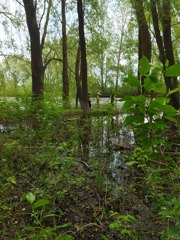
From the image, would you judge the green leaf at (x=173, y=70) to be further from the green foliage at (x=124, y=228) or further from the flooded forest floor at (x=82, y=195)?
the green foliage at (x=124, y=228)

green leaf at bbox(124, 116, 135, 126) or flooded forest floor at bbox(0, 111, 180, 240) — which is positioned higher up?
green leaf at bbox(124, 116, 135, 126)

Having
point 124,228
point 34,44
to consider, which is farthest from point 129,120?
point 34,44

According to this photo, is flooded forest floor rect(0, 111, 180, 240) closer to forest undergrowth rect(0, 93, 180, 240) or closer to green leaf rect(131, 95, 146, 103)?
forest undergrowth rect(0, 93, 180, 240)

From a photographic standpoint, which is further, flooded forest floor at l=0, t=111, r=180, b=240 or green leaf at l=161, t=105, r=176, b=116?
flooded forest floor at l=0, t=111, r=180, b=240

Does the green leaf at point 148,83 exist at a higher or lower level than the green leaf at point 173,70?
lower

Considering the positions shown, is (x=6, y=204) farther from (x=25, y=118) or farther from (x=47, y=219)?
(x=25, y=118)

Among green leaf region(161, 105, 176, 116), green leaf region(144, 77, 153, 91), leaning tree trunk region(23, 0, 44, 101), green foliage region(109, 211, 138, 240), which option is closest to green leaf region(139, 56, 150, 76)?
green leaf region(144, 77, 153, 91)

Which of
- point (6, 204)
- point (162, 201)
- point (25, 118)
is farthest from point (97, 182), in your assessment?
point (25, 118)

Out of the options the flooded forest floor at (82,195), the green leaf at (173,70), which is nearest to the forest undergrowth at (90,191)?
the flooded forest floor at (82,195)

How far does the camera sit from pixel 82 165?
427 centimetres

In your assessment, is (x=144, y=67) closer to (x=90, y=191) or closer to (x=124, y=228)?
(x=124, y=228)

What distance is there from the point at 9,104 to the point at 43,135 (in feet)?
5.31

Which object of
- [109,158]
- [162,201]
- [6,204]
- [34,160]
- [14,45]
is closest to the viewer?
[162,201]

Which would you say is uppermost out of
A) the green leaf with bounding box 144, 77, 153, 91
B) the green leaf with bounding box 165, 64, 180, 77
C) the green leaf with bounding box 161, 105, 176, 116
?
the green leaf with bounding box 165, 64, 180, 77
